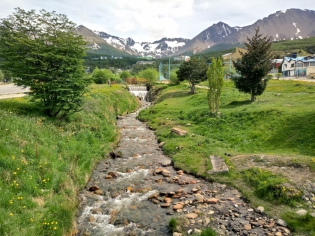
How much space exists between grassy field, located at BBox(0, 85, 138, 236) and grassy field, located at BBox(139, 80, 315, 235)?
307 inches

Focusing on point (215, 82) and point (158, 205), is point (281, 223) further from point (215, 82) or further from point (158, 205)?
point (215, 82)

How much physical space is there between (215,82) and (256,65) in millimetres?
6751

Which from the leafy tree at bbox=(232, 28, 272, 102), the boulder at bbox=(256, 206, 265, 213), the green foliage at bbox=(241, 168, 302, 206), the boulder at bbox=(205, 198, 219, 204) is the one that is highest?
the leafy tree at bbox=(232, 28, 272, 102)

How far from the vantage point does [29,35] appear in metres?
20.0

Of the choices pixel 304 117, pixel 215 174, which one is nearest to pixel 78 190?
pixel 215 174

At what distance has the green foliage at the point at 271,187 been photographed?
493 inches

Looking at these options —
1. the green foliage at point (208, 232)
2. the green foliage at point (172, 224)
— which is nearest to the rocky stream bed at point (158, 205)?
the green foliage at point (172, 224)

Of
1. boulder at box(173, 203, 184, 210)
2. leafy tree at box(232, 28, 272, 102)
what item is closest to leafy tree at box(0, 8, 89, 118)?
boulder at box(173, 203, 184, 210)

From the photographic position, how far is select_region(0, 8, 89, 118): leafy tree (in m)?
19.3

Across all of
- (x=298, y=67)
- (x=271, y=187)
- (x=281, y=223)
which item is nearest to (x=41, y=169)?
(x=281, y=223)

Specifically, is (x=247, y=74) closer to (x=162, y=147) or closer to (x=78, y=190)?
(x=162, y=147)

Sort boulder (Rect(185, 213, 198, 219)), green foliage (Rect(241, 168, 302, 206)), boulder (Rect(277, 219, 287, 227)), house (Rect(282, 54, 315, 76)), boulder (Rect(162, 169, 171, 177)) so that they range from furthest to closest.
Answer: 1. house (Rect(282, 54, 315, 76))
2. boulder (Rect(162, 169, 171, 177))
3. green foliage (Rect(241, 168, 302, 206))
4. boulder (Rect(185, 213, 198, 219))
5. boulder (Rect(277, 219, 287, 227))

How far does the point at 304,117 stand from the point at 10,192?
919 inches

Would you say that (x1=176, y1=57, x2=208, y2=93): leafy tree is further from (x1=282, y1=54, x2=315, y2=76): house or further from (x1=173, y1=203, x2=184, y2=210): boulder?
(x1=282, y1=54, x2=315, y2=76): house
